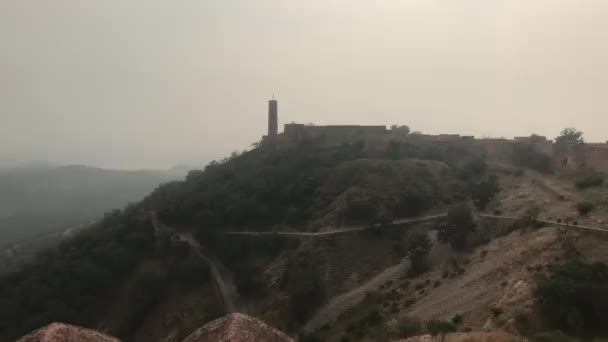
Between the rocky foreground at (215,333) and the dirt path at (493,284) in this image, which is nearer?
the rocky foreground at (215,333)

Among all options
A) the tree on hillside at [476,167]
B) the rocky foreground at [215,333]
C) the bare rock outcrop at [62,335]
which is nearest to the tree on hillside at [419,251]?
the tree on hillside at [476,167]

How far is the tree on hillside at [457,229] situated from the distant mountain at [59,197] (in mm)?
71762

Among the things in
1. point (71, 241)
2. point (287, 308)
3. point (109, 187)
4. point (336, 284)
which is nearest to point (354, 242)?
point (336, 284)

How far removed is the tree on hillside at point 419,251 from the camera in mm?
21406

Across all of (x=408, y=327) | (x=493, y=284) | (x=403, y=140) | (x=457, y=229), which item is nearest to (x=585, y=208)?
(x=457, y=229)

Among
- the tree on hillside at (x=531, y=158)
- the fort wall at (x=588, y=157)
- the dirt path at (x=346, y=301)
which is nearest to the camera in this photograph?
the dirt path at (x=346, y=301)

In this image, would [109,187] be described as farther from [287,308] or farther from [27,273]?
[287,308]

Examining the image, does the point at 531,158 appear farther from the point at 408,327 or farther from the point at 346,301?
the point at 408,327

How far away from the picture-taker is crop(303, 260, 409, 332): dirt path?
21336 mm

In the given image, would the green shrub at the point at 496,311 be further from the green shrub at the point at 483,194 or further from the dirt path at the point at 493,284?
the green shrub at the point at 483,194

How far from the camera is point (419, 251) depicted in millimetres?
22422

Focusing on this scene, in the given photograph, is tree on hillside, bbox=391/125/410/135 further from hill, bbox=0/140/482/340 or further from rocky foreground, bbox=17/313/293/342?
rocky foreground, bbox=17/313/293/342

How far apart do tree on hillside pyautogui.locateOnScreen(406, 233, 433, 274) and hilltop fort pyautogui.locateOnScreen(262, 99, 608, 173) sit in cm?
1343

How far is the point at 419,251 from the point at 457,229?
110 inches
